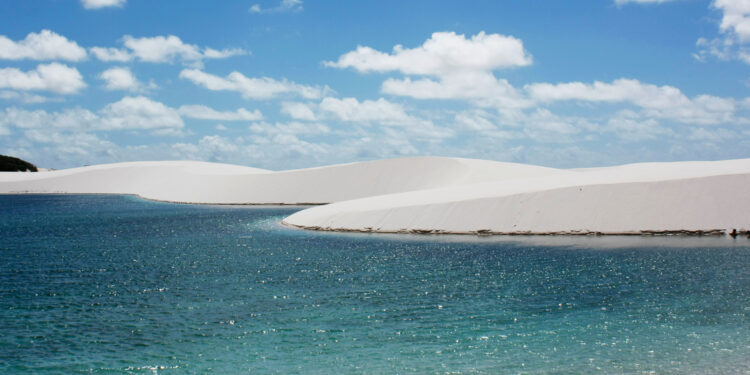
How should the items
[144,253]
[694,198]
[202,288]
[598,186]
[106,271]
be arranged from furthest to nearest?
[598,186], [694,198], [144,253], [106,271], [202,288]

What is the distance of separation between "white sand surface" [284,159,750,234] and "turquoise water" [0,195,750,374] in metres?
4.34

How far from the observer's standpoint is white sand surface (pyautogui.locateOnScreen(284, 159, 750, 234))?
33.9m

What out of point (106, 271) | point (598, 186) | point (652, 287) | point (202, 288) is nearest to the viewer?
point (652, 287)

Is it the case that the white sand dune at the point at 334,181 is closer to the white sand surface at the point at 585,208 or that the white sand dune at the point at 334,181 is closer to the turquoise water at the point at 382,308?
the white sand surface at the point at 585,208

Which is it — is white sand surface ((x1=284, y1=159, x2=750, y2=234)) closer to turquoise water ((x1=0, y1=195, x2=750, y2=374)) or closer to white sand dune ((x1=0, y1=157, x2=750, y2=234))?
white sand dune ((x1=0, y1=157, x2=750, y2=234))

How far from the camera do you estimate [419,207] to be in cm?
3972

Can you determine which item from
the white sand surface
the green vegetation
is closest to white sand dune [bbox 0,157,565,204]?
the white sand surface

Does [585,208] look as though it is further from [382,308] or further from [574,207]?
[382,308]

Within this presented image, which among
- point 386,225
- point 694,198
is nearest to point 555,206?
point 694,198

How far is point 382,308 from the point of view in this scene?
16438 millimetres

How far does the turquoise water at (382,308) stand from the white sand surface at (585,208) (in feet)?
14.3

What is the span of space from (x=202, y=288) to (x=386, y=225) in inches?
Result: 781

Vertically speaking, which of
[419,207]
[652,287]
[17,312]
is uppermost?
[419,207]

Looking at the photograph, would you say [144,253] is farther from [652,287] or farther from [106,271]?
[652,287]
